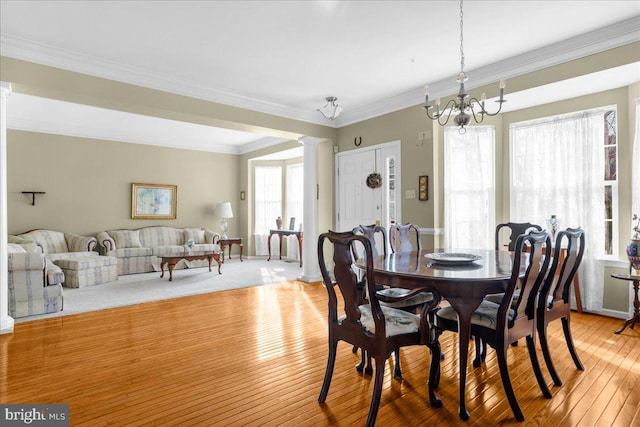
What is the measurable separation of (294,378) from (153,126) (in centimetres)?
595

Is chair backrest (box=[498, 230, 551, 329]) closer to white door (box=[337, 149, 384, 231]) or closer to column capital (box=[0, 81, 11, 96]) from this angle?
white door (box=[337, 149, 384, 231])

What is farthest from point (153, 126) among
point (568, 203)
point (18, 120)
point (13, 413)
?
point (568, 203)

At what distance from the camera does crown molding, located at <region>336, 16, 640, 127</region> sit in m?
3.20

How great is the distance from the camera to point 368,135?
18.6 feet

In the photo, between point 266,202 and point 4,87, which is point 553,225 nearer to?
point 4,87

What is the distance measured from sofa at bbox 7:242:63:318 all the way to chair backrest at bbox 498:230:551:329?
185 inches

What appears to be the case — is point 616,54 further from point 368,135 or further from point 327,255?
point 327,255

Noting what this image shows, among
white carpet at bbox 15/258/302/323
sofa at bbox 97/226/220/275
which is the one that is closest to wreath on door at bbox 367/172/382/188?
white carpet at bbox 15/258/302/323

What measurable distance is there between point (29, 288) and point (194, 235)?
399cm

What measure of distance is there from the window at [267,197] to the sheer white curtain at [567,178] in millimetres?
5634

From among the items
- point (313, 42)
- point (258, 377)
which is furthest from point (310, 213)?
point (258, 377)

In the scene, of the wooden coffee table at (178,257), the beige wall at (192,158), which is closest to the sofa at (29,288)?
the beige wall at (192,158)

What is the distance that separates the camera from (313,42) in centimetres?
353
